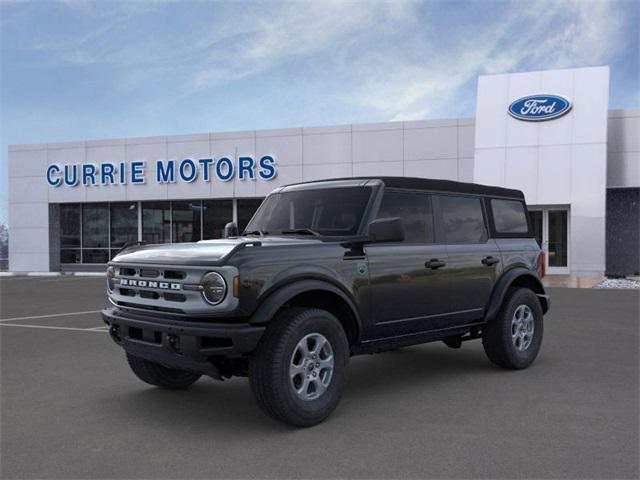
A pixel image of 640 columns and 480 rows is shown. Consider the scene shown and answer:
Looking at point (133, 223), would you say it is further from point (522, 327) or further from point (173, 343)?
point (173, 343)

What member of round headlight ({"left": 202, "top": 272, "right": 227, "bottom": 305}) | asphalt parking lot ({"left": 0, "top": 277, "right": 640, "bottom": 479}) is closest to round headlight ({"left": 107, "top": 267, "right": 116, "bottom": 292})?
asphalt parking lot ({"left": 0, "top": 277, "right": 640, "bottom": 479})

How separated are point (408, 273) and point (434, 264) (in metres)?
0.38

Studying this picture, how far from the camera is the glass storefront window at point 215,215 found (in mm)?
27766

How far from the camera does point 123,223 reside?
96.5ft

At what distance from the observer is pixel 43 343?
340 inches

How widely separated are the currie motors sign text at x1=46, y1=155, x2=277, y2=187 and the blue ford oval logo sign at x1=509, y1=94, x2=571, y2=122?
9.97m

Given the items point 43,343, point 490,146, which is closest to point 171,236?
point 490,146

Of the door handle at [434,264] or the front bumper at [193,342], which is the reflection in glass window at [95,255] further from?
the front bumper at [193,342]

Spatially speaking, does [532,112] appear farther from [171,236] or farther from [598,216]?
[171,236]

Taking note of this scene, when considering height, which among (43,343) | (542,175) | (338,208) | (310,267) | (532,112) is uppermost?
(532,112)

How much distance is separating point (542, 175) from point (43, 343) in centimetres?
1824

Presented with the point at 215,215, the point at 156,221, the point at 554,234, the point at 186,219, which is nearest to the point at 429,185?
the point at 554,234

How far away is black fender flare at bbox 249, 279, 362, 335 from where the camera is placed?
440 centimetres

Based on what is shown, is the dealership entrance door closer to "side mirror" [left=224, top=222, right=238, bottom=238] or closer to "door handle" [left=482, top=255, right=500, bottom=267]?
"door handle" [left=482, top=255, right=500, bottom=267]
